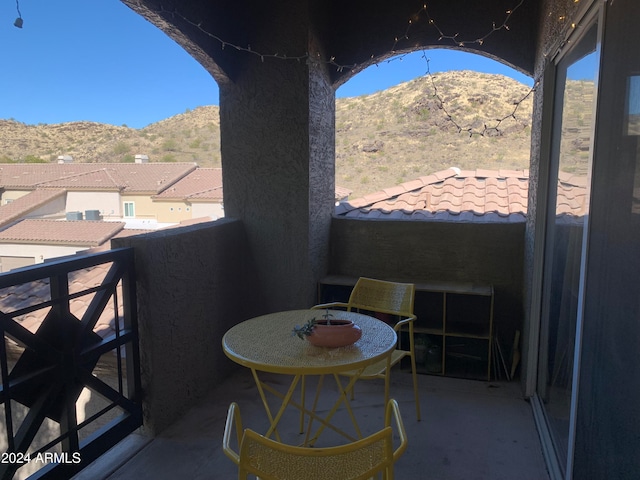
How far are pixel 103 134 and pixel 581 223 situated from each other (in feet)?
62.0

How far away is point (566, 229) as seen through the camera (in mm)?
2301

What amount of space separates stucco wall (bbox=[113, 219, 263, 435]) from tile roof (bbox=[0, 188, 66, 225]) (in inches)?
307

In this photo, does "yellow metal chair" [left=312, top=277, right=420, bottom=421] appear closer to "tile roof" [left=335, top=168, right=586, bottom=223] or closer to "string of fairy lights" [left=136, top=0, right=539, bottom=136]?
"tile roof" [left=335, top=168, right=586, bottom=223]

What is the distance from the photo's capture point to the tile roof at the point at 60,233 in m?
8.14

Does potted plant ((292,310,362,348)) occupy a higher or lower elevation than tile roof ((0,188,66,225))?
lower

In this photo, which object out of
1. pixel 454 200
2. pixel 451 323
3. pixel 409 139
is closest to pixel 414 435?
pixel 451 323

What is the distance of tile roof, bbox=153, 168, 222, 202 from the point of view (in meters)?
12.0

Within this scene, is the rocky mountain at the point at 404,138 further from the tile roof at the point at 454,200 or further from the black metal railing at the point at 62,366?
the black metal railing at the point at 62,366

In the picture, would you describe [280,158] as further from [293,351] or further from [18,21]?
[293,351]

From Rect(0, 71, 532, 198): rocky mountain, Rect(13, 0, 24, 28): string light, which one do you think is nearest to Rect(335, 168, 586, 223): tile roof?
Rect(13, 0, 24, 28): string light

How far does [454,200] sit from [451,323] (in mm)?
1313

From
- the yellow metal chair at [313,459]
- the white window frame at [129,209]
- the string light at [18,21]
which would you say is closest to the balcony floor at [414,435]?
the yellow metal chair at [313,459]

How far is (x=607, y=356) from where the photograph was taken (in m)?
1.41

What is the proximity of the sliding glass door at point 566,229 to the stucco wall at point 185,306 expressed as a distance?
2193mm
